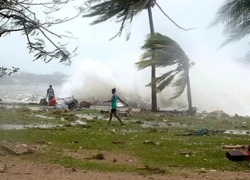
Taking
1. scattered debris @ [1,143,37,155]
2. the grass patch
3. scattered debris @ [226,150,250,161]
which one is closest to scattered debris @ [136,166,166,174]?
the grass patch

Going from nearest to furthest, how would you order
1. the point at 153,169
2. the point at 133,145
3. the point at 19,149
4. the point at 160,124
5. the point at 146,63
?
1. the point at 153,169
2. the point at 19,149
3. the point at 133,145
4. the point at 160,124
5. the point at 146,63

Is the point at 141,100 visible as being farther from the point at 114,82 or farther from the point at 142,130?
the point at 142,130

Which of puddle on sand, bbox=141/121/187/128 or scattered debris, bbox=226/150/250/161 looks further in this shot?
puddle on sand, bbox=141/121/187/128

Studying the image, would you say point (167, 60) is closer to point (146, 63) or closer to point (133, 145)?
point (146, 63)

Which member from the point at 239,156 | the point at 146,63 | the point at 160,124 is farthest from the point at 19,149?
the point at 146,63

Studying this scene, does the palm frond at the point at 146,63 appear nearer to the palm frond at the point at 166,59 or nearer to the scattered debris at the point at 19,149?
the palm frond at the point at 166,59

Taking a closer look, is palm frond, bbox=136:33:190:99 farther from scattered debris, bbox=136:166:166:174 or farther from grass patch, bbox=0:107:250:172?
scattered debris, bbox=136:166:166:174

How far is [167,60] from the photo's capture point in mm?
22312

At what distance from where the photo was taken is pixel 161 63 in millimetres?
22312

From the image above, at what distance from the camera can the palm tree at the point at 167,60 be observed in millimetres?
22016

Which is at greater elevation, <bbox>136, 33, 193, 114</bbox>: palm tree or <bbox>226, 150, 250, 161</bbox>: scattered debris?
<bbox>136, 33, 193, 114</bbox>: palm tree

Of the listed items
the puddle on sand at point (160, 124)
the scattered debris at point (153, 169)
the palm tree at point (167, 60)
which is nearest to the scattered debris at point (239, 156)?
the scattered debris at point (153, 169)

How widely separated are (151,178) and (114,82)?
1400 inches

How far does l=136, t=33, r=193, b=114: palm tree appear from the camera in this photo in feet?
72.2
